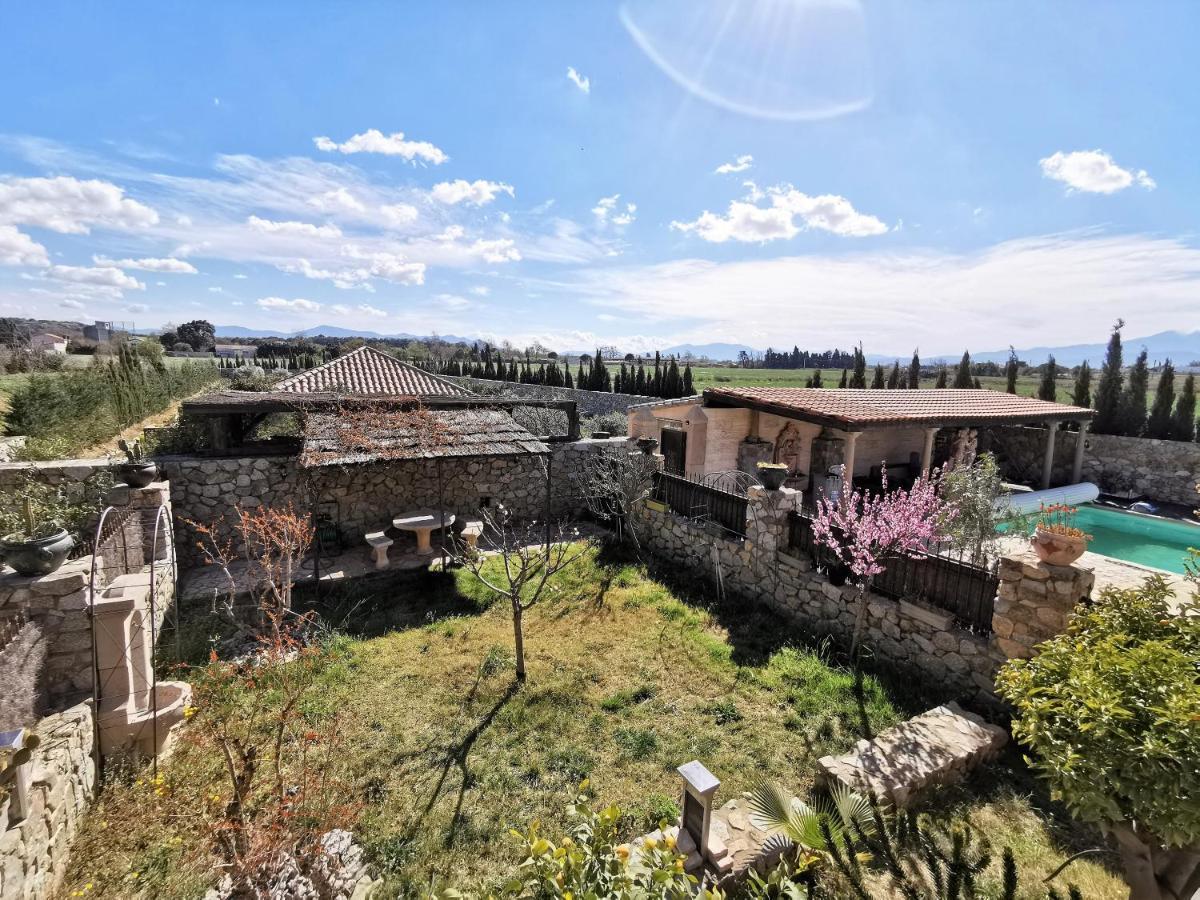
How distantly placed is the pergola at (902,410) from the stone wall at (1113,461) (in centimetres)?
64

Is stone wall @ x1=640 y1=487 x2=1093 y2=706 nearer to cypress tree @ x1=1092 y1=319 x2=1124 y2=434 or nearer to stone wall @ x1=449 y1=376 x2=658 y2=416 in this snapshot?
stone wall @ x1=449 y1=376 x2=658 y2=416

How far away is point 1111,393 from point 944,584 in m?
22.6

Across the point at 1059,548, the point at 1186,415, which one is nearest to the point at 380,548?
the point at 1059,548

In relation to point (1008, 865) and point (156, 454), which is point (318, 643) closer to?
point (156, 454)

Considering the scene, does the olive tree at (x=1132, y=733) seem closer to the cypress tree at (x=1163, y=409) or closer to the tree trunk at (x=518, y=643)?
the tree trunk at (x=518, y=643)

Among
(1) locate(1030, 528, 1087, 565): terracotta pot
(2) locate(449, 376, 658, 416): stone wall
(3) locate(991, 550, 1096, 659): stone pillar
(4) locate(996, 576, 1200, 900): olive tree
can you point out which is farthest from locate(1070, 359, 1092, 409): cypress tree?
(4) locate(996, 576, 1200, 900): olive tree

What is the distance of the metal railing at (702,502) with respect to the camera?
991 cm

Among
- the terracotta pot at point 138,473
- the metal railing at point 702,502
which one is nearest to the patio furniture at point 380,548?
the terracotta pot at point 138,473

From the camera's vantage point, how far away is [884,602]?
7426 mm

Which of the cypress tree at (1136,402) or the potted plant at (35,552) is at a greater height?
the cypress tree at (1136,402)

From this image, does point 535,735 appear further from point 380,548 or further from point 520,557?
point 380,548

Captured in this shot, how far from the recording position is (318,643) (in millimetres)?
7555

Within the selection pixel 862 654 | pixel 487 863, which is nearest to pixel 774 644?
pixel 862 654

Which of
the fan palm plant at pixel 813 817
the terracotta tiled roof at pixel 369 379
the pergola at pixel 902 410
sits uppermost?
the terracotta tiled roof at pixel 369 379
